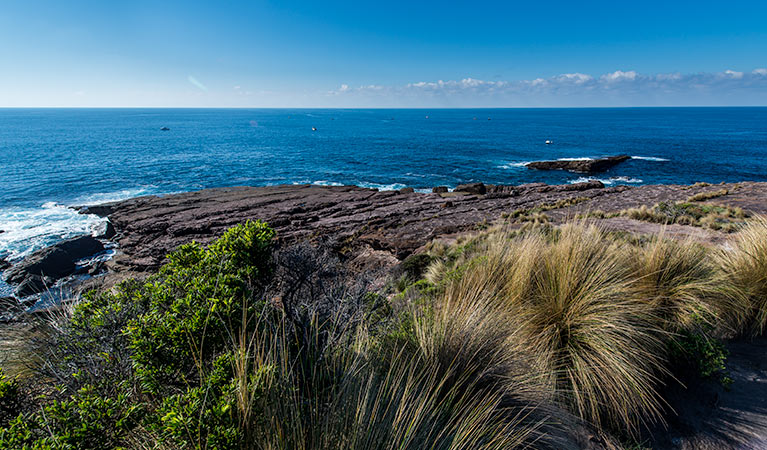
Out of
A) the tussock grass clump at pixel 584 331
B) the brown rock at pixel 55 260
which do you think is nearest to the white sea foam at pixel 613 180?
the tussock grass clump at pixel 584 331

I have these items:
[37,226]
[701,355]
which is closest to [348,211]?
[37,226]

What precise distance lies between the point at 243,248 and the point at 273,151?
70011mm

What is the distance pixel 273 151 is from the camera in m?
69.5

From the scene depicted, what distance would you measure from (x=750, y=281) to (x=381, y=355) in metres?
5.71

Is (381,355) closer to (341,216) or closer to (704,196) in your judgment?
(341,216)

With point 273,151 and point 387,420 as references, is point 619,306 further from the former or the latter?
point 273,151

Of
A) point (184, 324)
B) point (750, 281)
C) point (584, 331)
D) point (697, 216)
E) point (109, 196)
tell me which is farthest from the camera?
point (109, 196)

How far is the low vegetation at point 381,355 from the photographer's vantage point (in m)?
2.08

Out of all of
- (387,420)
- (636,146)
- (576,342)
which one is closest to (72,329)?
(387,420)

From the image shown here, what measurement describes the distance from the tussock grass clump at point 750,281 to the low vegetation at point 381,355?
0.08 ft

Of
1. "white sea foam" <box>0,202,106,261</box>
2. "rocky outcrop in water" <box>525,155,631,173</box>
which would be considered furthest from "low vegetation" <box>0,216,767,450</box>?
"rocky outcrop in water" <box>525,155,631,173</box>

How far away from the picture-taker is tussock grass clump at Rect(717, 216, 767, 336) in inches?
181

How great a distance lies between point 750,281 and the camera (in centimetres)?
488

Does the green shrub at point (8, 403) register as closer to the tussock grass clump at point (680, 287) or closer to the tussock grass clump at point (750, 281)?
the tussock grass clump at point (680, 287)
